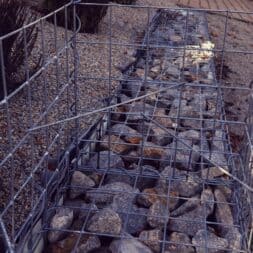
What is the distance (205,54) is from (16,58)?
261 cm

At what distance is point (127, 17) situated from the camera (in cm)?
698

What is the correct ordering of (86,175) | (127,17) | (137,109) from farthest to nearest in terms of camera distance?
(127,17) → (137,109) → (86,175)

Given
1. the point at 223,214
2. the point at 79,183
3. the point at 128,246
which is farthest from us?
the point at 79,183

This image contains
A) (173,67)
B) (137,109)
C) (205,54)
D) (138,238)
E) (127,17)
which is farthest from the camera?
Result: (127,17)

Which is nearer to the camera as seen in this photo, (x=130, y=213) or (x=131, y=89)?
(x=130, y=213)

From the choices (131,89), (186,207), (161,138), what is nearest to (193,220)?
(186,207)

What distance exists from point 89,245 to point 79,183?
52cm

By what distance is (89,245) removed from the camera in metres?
2.19

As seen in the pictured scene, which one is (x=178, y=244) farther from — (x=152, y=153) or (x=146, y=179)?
(x=152, y=153)

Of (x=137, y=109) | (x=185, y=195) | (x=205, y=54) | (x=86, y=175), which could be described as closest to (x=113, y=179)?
(x=86, y=175)

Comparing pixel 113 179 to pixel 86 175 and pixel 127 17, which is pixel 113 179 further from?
pixel 127 17

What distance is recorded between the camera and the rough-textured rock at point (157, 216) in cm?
239

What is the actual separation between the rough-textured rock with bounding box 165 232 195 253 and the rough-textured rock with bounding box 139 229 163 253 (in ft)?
0.15

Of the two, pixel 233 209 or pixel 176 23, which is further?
pixel 176 23
